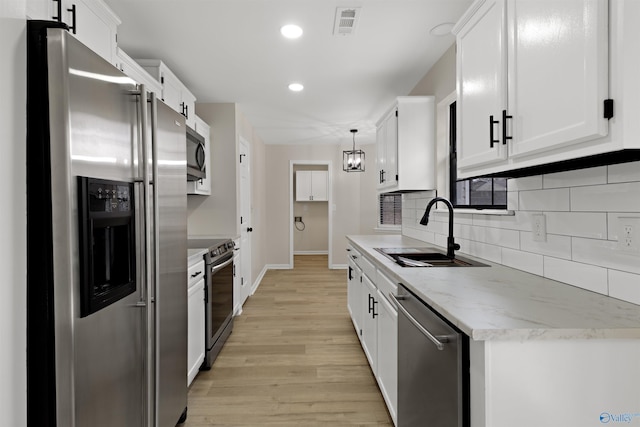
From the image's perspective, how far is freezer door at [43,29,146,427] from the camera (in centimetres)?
98

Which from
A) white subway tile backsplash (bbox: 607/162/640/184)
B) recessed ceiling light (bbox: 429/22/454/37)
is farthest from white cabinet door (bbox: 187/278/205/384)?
recessed ceiling light (bbox: 429/22/454/37)

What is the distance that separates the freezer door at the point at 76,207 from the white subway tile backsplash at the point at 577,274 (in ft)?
5.73

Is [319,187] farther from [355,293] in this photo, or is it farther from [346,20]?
[346,20]

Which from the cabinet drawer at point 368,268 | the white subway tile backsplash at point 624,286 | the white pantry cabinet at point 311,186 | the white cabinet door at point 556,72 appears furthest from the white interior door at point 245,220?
the white subway tile backsplash at point 624,286

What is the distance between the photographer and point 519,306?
1.11 meters

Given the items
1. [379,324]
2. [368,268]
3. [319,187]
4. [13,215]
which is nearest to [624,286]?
[379,324]

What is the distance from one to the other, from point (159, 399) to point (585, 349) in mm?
1695

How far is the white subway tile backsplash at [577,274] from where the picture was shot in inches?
49.2

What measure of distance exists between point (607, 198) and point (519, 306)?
0.53 m

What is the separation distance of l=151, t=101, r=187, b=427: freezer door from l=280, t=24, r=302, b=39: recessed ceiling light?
102 centimetres

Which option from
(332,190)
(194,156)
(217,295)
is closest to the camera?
(217,295)

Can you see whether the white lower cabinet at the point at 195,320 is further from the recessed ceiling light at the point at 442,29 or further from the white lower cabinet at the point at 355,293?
the recessed ceiling light at the point at 442,29

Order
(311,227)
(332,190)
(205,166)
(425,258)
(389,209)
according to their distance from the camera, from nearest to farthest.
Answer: (425,258)
(205,166)
(389,209)
(332,190)
(311,227)

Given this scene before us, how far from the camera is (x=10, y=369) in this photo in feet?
3.07
